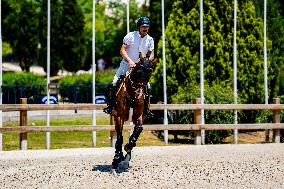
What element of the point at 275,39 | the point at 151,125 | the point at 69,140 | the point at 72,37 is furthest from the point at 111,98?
the point at 72,37

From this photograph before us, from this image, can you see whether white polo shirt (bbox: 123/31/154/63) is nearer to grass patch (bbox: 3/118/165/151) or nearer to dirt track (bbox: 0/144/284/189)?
dirt track (bbox: 0/144/284/189)

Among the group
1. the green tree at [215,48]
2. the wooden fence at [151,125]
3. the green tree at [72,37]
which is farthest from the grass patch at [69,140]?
the green tree at [72,37]

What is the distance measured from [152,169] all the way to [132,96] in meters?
1.30

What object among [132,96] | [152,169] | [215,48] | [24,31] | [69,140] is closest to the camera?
[132,96]

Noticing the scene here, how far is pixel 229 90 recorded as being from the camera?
1862cm

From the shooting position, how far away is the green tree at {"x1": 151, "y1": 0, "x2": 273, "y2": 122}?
64.1ft

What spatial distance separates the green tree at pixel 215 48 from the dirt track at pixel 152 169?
5633mm

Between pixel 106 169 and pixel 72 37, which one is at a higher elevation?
pixel 72 37

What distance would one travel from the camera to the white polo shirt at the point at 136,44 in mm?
10375

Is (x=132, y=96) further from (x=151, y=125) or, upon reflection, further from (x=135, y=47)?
(x=151, y=125)

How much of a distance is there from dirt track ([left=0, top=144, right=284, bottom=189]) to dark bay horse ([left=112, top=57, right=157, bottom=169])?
462mm

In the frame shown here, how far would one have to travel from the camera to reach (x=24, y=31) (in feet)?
178

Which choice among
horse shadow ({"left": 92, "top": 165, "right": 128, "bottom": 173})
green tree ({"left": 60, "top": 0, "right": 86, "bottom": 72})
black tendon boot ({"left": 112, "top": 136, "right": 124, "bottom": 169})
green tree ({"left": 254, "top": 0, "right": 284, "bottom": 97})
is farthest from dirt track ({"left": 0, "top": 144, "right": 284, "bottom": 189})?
green tree ({"left": 60, "top": 0, "right": 86, "bottom": 72})

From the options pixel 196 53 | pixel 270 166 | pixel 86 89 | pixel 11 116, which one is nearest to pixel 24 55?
pixel 86 89
